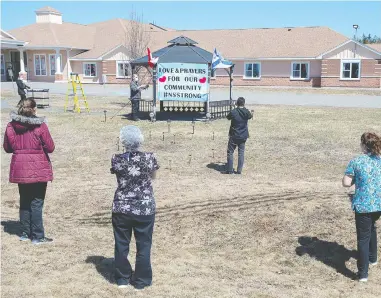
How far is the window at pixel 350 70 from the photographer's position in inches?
1425

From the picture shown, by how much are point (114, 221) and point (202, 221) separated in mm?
2457

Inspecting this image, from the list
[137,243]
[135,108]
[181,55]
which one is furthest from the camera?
[135,108]

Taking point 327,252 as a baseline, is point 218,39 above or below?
above

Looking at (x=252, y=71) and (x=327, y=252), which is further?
(x=252, y=71)

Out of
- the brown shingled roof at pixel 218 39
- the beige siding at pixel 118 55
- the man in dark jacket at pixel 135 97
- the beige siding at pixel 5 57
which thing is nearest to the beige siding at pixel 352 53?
the brown shingled roof at pixel 218 39

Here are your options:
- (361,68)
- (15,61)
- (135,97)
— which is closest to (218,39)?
(361,68)

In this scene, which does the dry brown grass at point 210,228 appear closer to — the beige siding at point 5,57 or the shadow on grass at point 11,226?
the shadow on grass at point 11,226

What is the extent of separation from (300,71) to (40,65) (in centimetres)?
2245

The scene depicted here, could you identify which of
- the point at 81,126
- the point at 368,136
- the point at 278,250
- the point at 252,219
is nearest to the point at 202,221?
the point at 252,219

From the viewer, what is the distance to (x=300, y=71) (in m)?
38.2

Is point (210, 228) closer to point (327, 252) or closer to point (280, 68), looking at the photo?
point (327, 252)

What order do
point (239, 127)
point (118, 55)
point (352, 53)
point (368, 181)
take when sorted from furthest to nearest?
point (118, 55), point (352, 53), point (239, 127), point (368, 181)

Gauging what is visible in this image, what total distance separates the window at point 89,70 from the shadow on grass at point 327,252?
37.7 metres

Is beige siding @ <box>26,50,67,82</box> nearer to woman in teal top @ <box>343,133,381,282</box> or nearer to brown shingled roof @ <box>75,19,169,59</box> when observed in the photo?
brown shingled roof @ <box>75,19,169,59</box>
